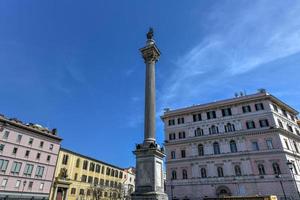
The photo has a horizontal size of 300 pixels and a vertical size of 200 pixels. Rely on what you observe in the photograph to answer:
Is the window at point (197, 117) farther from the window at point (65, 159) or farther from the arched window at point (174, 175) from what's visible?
the window at point (65, 159)

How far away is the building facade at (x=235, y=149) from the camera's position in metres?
33.2

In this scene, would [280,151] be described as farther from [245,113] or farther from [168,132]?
[168,132]

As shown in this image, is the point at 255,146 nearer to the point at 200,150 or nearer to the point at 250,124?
the point at 250,124

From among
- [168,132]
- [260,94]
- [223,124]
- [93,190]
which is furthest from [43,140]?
[260,94]

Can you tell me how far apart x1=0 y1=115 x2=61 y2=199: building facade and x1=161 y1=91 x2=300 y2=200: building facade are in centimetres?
2291

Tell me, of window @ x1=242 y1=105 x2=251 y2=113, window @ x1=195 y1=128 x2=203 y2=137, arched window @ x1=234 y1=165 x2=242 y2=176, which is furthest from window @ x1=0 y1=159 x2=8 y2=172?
window @ x1=242 y1=105 x2=251 y2=113

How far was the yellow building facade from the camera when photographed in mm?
40812

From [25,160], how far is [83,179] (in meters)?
13.1

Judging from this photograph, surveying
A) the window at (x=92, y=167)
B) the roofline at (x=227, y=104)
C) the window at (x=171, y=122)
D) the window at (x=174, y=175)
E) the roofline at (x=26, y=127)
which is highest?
the roofline at (x=227, y=104)

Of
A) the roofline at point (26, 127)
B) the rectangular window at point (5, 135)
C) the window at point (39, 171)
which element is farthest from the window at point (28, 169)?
the roofline at point (26, 127)

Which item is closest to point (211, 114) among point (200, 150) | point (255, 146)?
point (200, 150)

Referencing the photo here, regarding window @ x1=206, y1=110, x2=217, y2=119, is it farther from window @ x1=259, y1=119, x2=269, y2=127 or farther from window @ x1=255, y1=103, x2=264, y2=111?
window @ x1=259, y1=119, x2=269, y2=127

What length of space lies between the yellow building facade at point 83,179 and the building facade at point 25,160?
5.55ft

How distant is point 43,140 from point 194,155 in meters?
29.1
